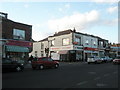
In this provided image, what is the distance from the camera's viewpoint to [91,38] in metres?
48.1

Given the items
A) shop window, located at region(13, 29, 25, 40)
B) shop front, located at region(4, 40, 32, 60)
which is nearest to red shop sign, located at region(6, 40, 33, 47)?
shop front, located at region(4, 40, 32, 60)

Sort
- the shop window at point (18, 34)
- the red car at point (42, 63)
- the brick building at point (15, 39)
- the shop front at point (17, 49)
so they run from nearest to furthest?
the red car at point (42, 63) < the brick building at point (15, 39) < the shop front at point (17, 49) < the shop window at point (18, 34)

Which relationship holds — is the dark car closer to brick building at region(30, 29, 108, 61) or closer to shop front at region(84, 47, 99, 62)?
brick building at region(30, 29, 108, 61)

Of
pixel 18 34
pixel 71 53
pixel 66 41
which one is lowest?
pixel 71 53

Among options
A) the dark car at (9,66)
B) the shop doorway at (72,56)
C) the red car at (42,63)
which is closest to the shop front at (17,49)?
the red car at (42,63)

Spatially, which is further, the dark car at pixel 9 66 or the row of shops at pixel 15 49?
the row of shops at pixel 15 49

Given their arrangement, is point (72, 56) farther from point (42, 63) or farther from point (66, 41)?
point (42, 63)

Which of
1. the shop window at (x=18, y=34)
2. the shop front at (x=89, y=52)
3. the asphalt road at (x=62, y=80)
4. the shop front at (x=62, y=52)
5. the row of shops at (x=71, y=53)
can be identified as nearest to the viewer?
the asphalt road at (x=62, y=80)

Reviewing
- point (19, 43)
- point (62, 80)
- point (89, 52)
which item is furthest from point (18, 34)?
point (89, 52)

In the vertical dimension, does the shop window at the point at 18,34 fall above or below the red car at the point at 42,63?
above

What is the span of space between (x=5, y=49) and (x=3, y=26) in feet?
12.6

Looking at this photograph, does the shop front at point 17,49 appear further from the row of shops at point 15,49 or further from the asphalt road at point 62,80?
the asphalt road at point 62,80

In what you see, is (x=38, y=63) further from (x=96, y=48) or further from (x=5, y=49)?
(x=96, y=48)

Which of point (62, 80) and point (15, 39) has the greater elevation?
point (15, 39)
